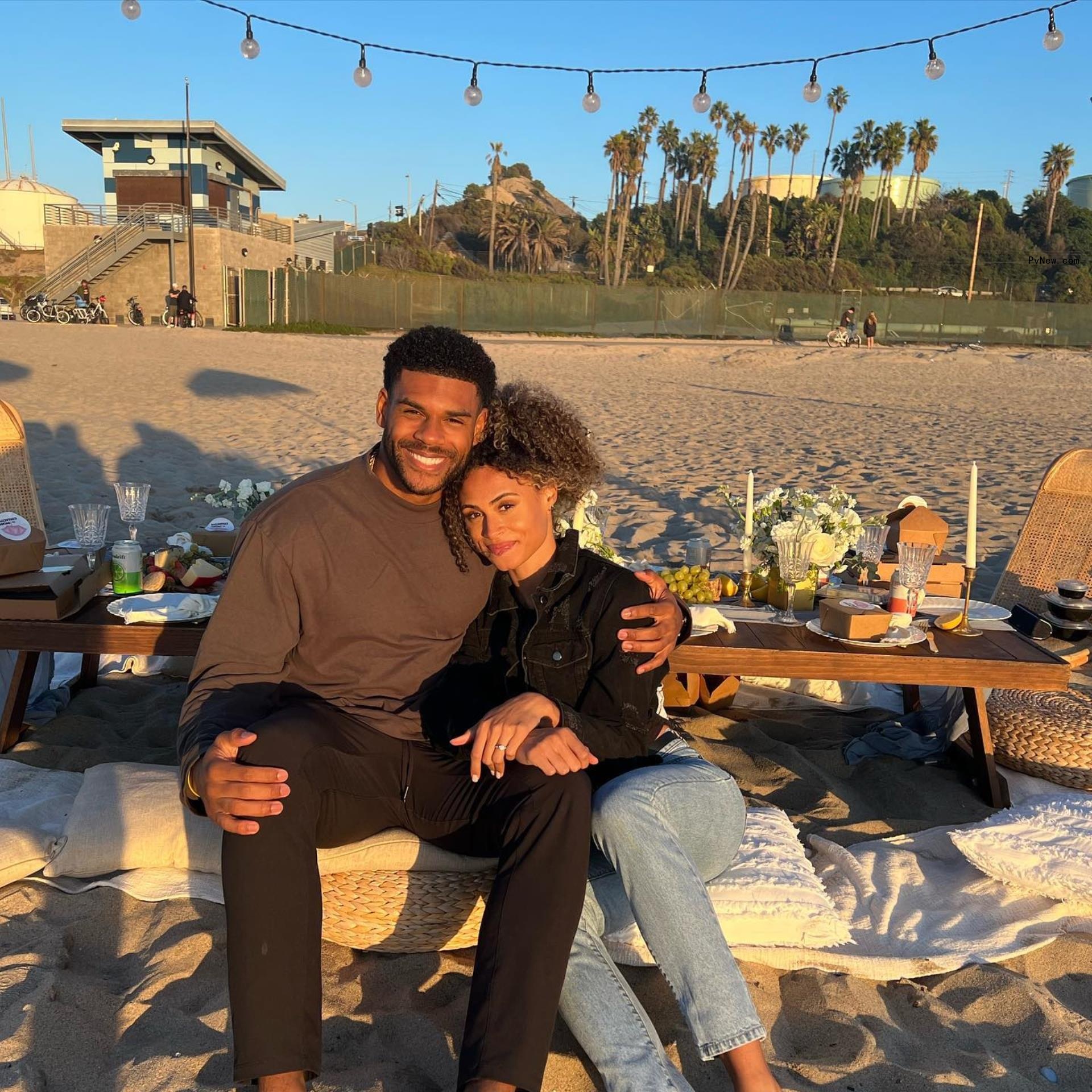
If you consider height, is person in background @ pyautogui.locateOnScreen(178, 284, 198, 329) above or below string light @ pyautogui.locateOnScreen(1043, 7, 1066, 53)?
below

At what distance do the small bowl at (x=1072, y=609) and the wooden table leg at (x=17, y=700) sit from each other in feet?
12.7

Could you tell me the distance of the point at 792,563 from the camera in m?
3.80

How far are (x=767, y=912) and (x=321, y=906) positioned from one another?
118 cm

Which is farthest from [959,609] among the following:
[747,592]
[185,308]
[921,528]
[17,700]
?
[185,308]

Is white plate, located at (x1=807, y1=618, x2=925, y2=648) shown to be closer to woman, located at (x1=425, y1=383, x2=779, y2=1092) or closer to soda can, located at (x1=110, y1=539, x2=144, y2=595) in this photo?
woman, located at (x1=425, y1=383, x2=779, y2=1092)

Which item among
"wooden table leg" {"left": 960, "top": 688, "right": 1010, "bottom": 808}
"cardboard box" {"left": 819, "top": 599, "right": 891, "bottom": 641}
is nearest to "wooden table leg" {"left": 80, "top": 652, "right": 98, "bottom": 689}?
"cardboard box" {"left": 819, "top": 599, "right": 891, "bottom": 641}

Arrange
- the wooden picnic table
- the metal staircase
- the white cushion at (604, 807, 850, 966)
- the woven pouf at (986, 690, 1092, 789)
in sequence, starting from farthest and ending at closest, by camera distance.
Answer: the metal staircase
the woven pouf at (986, 690, 1092, 789)
the wooden picnic table
the white cushion at (604, 807, 850, 966)

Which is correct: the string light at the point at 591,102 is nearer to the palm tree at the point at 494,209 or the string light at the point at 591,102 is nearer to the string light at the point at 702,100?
the string light at the point at 702,100

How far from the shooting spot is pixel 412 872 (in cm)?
262

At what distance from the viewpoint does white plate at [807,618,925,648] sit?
3.43 m

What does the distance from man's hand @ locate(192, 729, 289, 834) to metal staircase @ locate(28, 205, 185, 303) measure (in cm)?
3773

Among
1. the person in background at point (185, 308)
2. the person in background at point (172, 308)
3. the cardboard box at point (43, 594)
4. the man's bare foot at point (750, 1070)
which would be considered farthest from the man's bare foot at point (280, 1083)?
the person in background at point (172, 308)

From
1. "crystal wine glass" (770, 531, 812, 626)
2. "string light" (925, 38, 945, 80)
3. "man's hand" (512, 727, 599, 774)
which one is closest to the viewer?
"man's hand" (512, 727, 599, 774)

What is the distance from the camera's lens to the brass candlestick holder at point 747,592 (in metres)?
4.13
